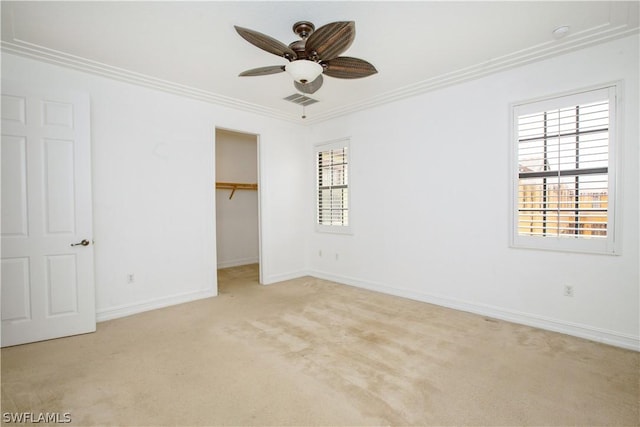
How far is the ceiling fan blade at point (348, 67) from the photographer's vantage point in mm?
2531

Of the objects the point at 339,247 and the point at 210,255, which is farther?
the point at 339,247

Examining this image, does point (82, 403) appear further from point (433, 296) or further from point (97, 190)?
point (433, 296)

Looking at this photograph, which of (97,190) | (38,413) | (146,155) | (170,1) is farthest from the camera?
(146,155)

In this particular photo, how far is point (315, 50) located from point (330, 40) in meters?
0.19

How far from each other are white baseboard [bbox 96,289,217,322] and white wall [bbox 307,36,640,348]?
6.92 feet

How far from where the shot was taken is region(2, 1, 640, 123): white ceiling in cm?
235

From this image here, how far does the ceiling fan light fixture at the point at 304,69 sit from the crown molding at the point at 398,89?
180 cm

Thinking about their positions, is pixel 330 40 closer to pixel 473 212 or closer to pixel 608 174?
pixel 473 212

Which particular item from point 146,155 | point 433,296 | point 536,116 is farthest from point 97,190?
point 536,116

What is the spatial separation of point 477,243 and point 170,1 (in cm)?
370

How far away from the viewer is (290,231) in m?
5.32

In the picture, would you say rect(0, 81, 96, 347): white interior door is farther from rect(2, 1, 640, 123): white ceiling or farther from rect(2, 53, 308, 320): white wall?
rect(2, 1, 640, 123): white ceiling

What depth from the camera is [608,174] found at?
2762mm

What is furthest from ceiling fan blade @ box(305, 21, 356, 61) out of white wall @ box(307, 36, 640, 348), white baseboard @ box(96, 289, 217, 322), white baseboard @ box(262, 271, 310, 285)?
white baseboard @ box(262, 271, 310, 285)
